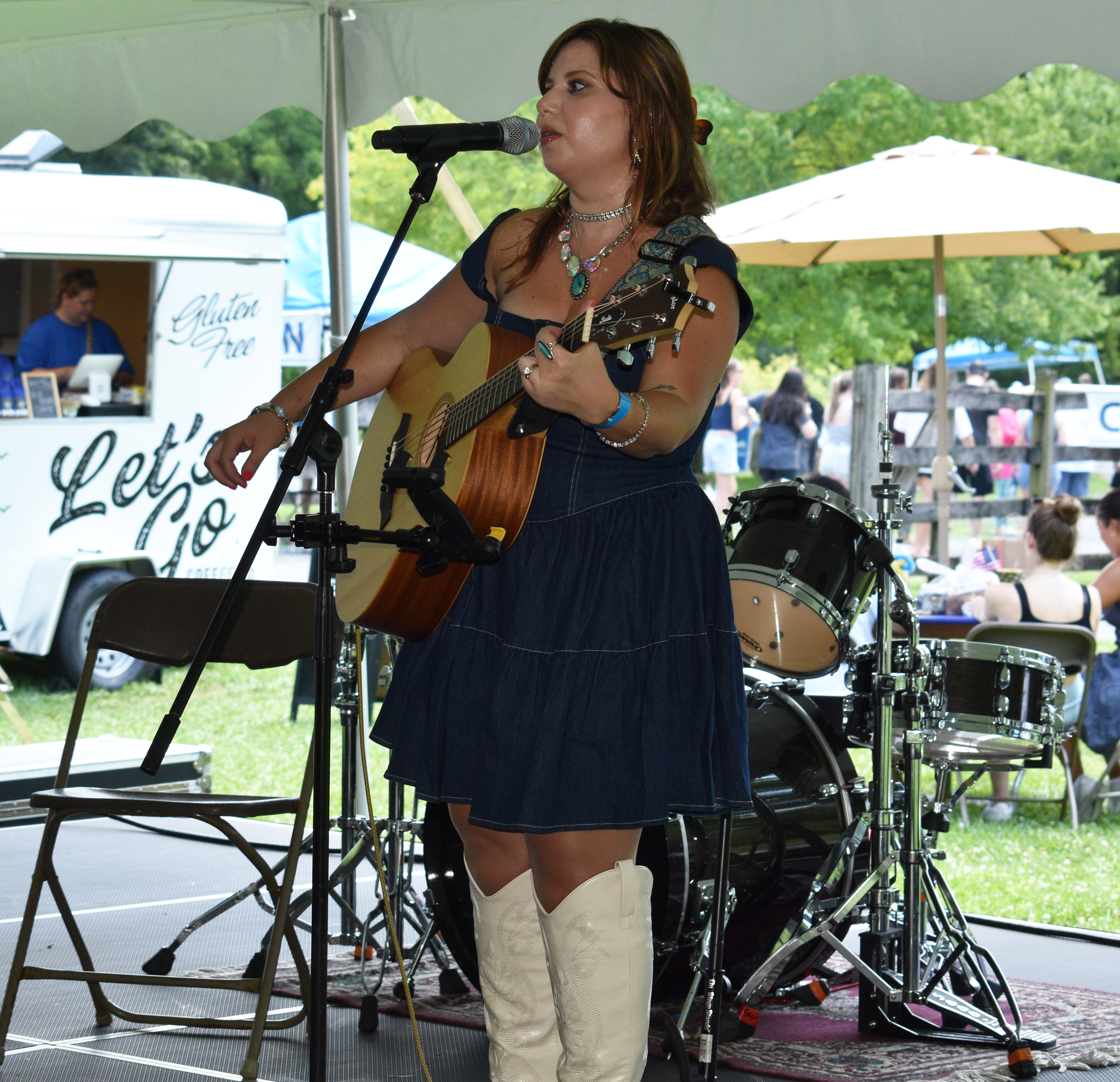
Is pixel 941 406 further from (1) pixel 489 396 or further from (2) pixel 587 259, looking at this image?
(1) pixel 489 396

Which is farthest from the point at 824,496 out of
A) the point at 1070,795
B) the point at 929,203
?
the point at 929,203

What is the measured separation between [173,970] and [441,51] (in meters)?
2.76

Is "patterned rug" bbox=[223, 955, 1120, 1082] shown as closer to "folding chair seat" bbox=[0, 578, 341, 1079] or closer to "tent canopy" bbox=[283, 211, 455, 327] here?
"folding chair seat" bbox=[0, 578, 341, 1079]

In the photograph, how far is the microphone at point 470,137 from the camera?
2.12 meters

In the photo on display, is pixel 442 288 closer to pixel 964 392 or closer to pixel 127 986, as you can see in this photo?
pixel 127 986

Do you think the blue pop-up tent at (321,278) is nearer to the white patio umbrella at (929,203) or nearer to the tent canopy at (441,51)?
the white patio umbrella at (929,203)

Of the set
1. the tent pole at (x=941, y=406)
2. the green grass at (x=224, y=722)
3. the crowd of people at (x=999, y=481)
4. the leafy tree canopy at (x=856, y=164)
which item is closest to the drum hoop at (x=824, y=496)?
the crowd of people at (x=999, y=481)

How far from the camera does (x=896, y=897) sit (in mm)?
3322

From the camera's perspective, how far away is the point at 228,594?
2127 millimetres

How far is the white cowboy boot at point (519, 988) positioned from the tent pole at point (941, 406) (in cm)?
531

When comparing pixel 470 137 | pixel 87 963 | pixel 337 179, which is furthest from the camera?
pixel 337 179

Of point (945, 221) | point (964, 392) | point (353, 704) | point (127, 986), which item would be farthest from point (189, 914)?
point (964, 392)

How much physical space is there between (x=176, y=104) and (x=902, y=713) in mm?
3226

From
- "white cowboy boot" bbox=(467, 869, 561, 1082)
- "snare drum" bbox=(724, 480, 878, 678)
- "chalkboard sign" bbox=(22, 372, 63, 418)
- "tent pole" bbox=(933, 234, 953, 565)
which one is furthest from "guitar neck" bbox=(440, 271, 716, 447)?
"chalkboard sign" bbox=(22, 372, 63, 418)
